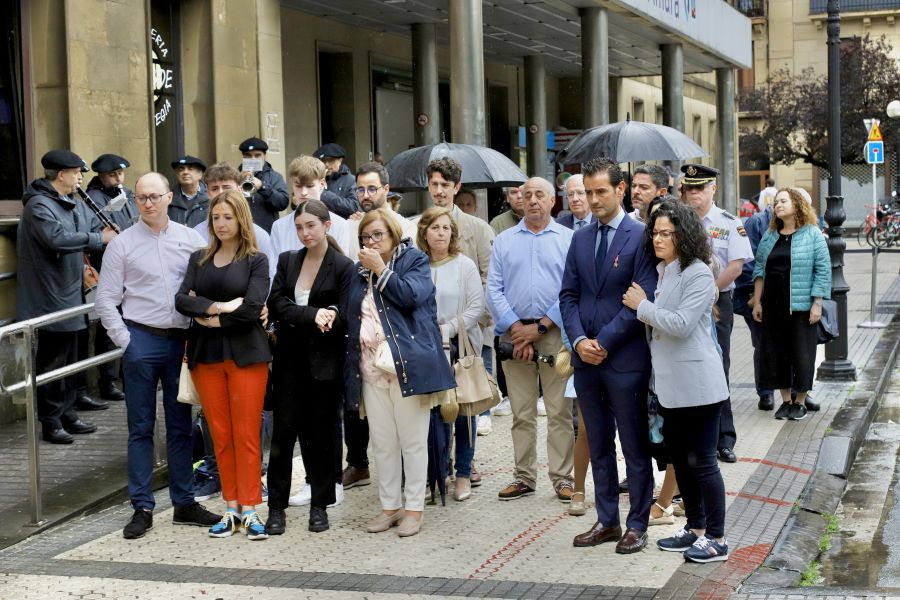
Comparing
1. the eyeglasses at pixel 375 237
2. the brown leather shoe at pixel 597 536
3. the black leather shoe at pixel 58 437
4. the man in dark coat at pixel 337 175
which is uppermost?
the man in dark coat at pixel 337 175

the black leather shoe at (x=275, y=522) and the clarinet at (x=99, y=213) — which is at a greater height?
the clarinet at (x=99, y=213)

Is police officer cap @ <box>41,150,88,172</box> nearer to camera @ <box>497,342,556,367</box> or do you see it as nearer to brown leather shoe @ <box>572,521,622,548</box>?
camera @ <box>497,342,556,367</box>

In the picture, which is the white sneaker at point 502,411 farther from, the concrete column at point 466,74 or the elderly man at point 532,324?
the concrete column at point 466,74

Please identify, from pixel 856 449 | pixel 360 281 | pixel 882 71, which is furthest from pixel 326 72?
pixel 882 71

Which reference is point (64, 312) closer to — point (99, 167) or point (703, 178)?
point (99, 167)

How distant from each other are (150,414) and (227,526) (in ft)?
2.56

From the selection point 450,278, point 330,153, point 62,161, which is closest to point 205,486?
point 450,278

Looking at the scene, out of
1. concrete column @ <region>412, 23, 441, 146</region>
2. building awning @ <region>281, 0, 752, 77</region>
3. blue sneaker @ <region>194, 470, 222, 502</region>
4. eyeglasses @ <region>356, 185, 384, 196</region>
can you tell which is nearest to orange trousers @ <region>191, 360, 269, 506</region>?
blue sneaker @ <region>194, 470, 222, 502</region>

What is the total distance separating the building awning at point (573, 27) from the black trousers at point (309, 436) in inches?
518

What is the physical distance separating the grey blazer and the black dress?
4.66 metres

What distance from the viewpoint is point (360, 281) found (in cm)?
732

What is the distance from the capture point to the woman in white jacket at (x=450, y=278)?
306 inches

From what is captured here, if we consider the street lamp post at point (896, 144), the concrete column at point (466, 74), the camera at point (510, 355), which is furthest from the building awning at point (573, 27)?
the camera at point (510, 355)

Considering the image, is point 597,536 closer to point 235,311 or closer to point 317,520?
point 317,520
